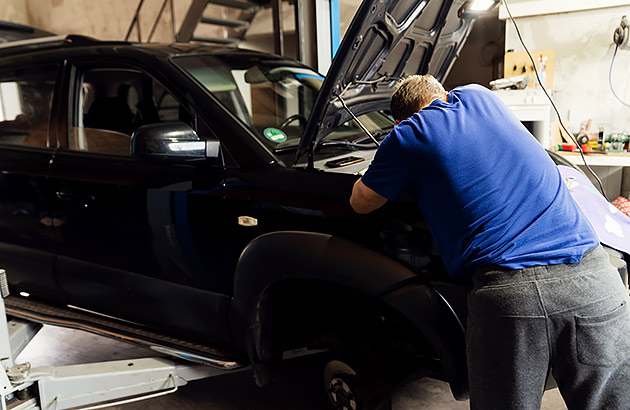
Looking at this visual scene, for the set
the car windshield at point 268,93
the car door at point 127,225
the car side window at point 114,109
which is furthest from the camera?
the car side window at point 114,109

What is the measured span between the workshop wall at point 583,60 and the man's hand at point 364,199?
11.7ft

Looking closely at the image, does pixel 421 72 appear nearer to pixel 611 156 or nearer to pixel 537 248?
pixel 537 248

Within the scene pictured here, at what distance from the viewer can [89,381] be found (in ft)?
7.19

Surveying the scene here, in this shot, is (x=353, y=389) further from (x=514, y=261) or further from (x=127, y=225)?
(x=127, y=225)

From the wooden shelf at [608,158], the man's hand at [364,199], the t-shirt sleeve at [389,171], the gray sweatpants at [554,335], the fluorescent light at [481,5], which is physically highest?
the fluorescent light at [481,5]

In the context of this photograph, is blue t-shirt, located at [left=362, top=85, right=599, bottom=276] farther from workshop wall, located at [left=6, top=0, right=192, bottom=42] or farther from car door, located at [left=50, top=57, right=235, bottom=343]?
workshop wall, located at [left=6, top=0, right=192, bottom=42]

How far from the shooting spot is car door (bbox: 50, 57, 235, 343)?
222cm

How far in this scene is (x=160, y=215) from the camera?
2.26 meters

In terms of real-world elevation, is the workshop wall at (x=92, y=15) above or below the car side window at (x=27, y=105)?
above

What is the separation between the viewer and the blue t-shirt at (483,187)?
152 cm

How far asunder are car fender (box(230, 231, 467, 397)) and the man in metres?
0.13

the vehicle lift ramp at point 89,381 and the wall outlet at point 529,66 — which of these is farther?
the wall outlet at point 529,66

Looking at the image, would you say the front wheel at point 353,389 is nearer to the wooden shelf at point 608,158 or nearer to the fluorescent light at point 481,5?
the fluorescent light at point 481,5

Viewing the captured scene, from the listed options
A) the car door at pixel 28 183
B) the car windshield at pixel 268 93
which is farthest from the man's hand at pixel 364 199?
the car door at pixel 28 183
